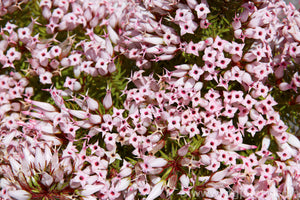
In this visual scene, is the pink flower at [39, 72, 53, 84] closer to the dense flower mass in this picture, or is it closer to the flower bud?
the dense flower mass

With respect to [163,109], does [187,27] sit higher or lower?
higher

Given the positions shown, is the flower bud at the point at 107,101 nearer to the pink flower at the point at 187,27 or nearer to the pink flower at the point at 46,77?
the pink flower at the point at 46,77

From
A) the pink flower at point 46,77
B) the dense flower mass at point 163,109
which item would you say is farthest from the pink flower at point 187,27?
the pink flower at point 46,77

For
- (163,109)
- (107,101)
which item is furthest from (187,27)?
(107,101)

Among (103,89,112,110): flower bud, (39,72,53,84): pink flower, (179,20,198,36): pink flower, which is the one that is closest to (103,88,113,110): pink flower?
(103,89,112,110): flower bud

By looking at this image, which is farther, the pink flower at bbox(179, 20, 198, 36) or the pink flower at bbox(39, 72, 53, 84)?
the pink flower at bbox(39, 72, 53, 84)

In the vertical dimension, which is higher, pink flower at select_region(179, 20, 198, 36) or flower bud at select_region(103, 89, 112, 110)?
pink flower at select_region(179, 20, 198, 36)

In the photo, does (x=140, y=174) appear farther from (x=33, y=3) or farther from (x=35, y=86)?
(x=33, y=3)

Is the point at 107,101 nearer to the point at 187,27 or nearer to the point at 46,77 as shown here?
the point at 46,77
